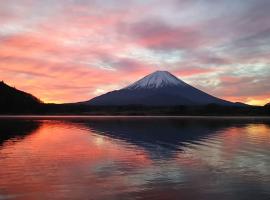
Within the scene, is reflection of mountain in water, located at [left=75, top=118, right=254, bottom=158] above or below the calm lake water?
above

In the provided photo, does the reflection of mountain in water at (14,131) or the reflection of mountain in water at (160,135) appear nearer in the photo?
the reflection of mountain in water at (160,135)

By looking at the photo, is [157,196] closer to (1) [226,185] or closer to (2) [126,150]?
(1) [226,185]

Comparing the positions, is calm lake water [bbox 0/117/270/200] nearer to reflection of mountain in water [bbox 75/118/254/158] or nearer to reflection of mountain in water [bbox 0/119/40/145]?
reflection of mountain in water [bbox 75/118/254/158]

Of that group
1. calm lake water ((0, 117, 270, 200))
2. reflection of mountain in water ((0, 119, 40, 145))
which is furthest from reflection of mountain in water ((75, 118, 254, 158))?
reflection of mountain in water ((0, 119, 40, 145))

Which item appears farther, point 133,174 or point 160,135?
point 160,135

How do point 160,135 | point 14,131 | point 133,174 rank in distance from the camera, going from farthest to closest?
point 14,131
point 160,135
point 133,174

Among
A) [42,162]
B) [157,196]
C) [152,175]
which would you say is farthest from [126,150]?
[157,196]

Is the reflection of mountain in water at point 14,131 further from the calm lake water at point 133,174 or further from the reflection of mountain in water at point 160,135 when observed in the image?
the calm lake water at point 133,174

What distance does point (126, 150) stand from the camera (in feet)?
122

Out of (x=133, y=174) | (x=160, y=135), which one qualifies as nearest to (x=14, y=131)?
(x=160, y=135)

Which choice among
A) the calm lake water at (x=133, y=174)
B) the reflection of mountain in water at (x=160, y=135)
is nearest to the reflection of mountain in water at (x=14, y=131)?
the reflection of mountain in water at (x=160, y=135)

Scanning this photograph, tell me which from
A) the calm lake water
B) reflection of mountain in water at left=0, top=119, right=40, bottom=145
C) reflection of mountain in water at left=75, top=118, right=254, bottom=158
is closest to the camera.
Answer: the calm lake water

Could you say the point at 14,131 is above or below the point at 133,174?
above

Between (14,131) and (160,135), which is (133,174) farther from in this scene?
(14,131)
